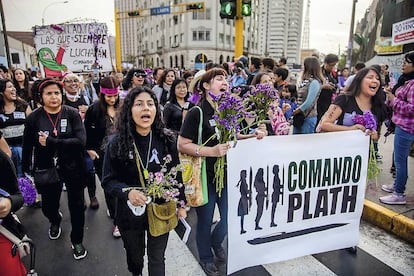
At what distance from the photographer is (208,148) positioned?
2617mm

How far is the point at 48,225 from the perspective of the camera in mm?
4121

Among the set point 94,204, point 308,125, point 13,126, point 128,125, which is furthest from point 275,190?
point 13,126

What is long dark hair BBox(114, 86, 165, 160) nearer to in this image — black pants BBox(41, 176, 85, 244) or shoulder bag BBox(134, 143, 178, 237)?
shoulder bag BBox(134, 143, 178, 237)

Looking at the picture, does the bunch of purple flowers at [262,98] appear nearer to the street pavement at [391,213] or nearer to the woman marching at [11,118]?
the street pavement at [391,213]

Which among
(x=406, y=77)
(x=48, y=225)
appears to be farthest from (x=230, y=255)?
(x=406, y=77)

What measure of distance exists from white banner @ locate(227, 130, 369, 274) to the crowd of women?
0.22 metres

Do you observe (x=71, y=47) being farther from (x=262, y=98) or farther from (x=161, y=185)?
(x=161, y=185)

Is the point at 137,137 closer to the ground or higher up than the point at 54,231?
higher up

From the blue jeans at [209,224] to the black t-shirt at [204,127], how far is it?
0.19m

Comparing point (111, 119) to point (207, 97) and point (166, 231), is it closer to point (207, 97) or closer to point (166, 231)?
point (207, 97)

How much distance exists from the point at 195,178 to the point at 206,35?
189ft

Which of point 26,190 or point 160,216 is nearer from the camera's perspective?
point 160,216

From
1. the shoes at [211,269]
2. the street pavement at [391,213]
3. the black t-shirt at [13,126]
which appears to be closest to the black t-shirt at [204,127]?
the shoes at [211,269]

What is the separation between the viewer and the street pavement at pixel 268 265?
3078mm
